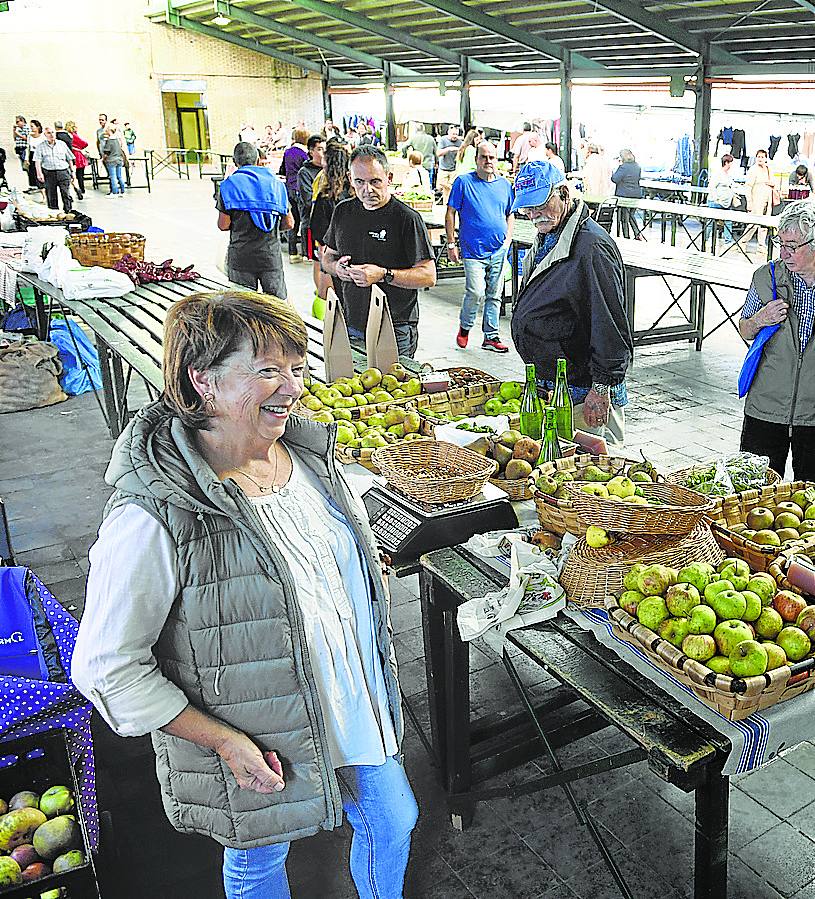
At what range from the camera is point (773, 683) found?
1719mm

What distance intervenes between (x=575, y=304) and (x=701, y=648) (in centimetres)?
196

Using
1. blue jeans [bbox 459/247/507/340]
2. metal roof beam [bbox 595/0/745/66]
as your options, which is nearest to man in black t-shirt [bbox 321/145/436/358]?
blue jeans [bbox 459/247/507/340]

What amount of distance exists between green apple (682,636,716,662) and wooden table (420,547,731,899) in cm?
12

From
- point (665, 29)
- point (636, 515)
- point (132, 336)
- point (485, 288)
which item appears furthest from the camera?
point (665, 29)

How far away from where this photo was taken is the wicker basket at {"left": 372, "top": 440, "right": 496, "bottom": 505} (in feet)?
8.37

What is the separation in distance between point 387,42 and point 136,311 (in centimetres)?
1633

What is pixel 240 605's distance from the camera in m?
1.62

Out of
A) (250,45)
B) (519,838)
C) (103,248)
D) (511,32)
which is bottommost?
(519,838)

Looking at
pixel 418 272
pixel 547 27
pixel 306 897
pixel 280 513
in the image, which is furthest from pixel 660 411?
pixel 547 27

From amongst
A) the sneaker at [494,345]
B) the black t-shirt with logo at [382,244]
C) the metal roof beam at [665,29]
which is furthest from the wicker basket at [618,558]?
the metal roof beam at [665,29]

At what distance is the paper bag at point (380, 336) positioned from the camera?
3.68 metres

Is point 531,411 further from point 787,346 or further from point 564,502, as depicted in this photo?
point 787,346

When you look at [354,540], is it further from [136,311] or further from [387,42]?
[387,42]

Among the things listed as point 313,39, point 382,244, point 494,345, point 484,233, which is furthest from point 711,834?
point 313,39
